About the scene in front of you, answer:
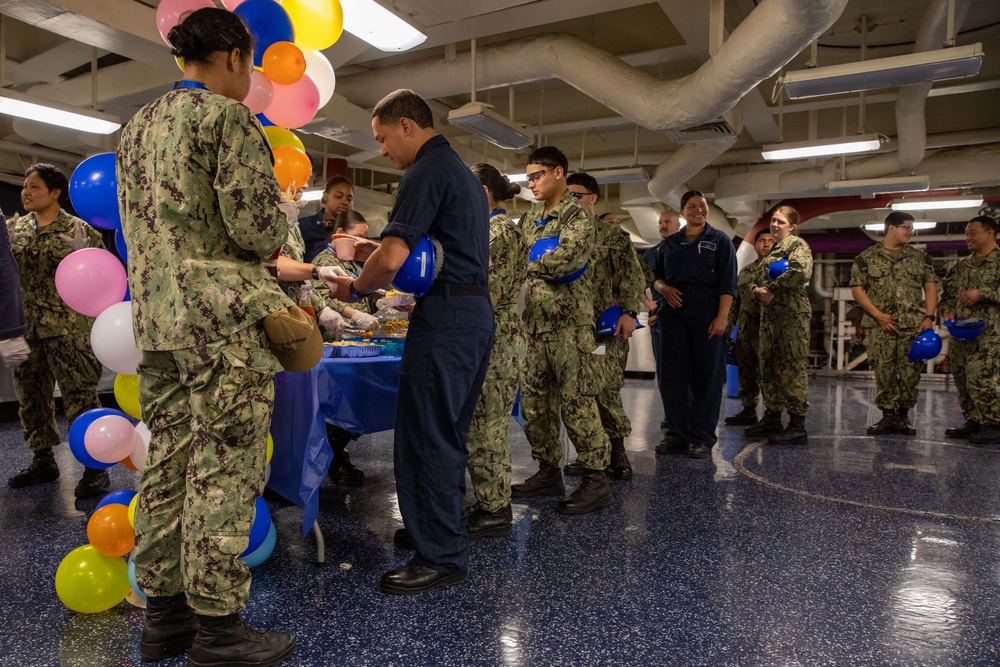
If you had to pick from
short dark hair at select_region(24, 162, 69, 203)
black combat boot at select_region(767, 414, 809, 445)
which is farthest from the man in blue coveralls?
black combat boot at select_region(767, 414, 809, 445)

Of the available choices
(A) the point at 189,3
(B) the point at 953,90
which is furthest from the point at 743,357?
(A) the point at 189,3

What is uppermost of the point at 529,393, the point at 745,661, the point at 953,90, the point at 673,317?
the point at 953,90

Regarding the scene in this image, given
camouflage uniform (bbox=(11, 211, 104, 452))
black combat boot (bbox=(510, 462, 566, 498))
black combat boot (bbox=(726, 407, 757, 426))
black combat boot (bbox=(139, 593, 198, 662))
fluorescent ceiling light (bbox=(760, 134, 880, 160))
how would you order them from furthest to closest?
fluorescent ceiling light (bbox=(760, 134, 880, 160)), black combat boot (bbox=(726, 407, 757, 426)), camouflage uniform (bbox=(11, 211, 104, 452)), black combat boot (bbox=(510, 462, 566, 498)), black combat boot (bbox=(139, 593, 198, 662))

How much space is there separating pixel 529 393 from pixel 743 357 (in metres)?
3.25

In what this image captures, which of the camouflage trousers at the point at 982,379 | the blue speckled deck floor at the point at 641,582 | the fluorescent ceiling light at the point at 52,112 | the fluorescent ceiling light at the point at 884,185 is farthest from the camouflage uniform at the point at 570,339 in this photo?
the fluorescent ceiling light at the point at 884,185

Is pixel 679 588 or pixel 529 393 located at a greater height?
pixel 529 393

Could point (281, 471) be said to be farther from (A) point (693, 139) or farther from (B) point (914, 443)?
(A) point (693, 139)

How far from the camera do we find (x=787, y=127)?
9.98 metres

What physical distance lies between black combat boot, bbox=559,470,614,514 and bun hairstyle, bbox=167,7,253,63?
7.56ft

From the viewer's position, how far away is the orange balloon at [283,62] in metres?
2.30

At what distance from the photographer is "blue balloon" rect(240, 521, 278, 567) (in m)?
2.24

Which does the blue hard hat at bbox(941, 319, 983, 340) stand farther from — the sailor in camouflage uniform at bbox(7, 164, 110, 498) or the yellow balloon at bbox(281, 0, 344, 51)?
the sailor in camouflage uniform at bbox(7, 164, 110, 498)

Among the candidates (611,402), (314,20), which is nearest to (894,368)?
(611,402)

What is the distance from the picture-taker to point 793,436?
4.97 meters
